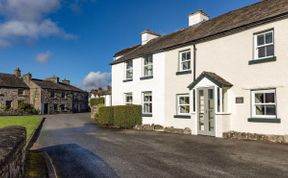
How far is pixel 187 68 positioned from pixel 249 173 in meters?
11.3

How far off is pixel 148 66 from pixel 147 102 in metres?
2.91

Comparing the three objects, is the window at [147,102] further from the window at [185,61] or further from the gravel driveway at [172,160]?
the gravel driveway at [172,160]

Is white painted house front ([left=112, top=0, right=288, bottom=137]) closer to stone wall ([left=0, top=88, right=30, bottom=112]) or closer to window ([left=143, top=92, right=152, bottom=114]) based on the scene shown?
window ([left=143, top=92, right=152, bottom=114])

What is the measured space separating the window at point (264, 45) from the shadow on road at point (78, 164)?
9.57 m

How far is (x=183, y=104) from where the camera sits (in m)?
17.3

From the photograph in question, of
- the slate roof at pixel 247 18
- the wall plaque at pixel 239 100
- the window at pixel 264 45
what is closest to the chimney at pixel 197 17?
the slate roof at pixel 247 18

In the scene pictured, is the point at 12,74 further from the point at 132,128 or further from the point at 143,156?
the point at 143,156

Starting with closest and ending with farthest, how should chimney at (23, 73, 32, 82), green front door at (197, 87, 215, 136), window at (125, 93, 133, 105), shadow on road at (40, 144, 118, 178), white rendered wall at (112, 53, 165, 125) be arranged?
1. shadow on road at (40, 144, 118, 178)
2. green front door at (197, 87, 215, 136)
3. white rendered wall at (112, 53, 165, 125)
4. window at (125, 93, 133, 105)
5. chimney at (23, 73, 32, 82)

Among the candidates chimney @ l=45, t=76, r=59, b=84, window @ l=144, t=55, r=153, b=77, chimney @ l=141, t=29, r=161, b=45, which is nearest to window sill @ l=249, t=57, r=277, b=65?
window @ l=144, t=55, r=153, b=77

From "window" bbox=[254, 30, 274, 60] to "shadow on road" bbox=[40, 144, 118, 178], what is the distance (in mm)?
9569

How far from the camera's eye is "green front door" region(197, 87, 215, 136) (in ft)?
47.6

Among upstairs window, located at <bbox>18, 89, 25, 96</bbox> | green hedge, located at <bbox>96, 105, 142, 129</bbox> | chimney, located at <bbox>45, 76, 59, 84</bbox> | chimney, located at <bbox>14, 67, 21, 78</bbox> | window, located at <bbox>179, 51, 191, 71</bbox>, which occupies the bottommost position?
green hedge, located at <bbox>96, 105, 142, 129</bbox>

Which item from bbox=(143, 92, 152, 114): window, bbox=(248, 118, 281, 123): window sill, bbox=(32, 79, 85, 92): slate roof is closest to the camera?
bbox=(248, 118, 281, 123): window sill

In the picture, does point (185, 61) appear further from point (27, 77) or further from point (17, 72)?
point (17, 72)
